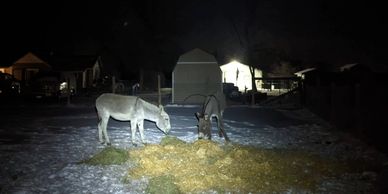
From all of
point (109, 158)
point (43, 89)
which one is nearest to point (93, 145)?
point (109, 158)

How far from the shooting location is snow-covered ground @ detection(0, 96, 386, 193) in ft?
26.7

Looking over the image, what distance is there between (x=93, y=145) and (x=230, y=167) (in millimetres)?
5383

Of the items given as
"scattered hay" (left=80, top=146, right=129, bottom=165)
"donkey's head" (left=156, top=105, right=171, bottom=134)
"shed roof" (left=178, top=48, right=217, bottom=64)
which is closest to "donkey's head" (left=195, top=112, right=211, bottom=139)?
"donkey's head" (left=156, top=105, right=171, bottom=134)

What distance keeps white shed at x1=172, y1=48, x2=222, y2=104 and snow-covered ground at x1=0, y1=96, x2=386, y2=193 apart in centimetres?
1119

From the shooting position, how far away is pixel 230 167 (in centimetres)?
937

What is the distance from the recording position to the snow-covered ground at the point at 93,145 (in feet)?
26.7

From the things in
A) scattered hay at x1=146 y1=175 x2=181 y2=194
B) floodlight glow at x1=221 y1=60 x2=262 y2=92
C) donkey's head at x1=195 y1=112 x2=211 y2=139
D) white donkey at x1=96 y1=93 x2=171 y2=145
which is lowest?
scattered hay at x1=146 y1=175 x2=181 y2=194

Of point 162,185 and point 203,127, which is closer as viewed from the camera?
point 162,185

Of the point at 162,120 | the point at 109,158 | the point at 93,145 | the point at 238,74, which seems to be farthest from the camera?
the point at 238,74

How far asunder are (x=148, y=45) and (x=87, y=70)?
24640 mm

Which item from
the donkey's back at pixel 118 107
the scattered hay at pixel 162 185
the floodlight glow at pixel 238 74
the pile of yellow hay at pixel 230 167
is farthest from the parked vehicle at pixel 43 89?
the scattered hay at pixel 162 185

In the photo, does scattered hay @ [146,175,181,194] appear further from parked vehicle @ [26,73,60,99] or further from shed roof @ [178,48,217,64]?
parked vehicle @ [26,73,60,99]

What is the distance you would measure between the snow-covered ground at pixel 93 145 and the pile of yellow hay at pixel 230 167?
1.97ft

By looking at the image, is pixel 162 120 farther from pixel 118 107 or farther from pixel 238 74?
pixel 238 74
